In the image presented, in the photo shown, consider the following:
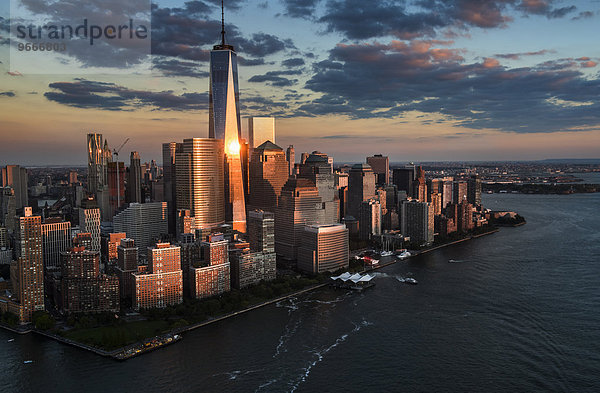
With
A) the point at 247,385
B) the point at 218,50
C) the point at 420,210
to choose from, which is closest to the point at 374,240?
the point at 420,210

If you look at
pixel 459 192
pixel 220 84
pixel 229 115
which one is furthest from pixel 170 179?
pixel 459 192

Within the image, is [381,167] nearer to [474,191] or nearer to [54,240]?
[474,191]

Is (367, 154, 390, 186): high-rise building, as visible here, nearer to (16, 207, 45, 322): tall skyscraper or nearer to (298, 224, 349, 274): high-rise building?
(298, 224, 349, 274): high-rise building

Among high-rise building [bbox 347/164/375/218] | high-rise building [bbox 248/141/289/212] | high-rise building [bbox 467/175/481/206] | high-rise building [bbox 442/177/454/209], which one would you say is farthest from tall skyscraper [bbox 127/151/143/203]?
high-rise building [bbox 467/175/481/206]

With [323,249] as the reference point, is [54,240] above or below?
above

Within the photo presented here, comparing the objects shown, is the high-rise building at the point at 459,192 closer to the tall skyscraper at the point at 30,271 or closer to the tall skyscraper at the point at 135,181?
the tall skyscraper at the point at 135,181

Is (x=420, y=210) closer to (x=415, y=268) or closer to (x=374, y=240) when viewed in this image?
(x=374, y=240)

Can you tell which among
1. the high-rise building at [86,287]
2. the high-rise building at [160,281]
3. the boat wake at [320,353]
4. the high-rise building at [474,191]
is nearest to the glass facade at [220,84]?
the high-rise building at [160,281]
